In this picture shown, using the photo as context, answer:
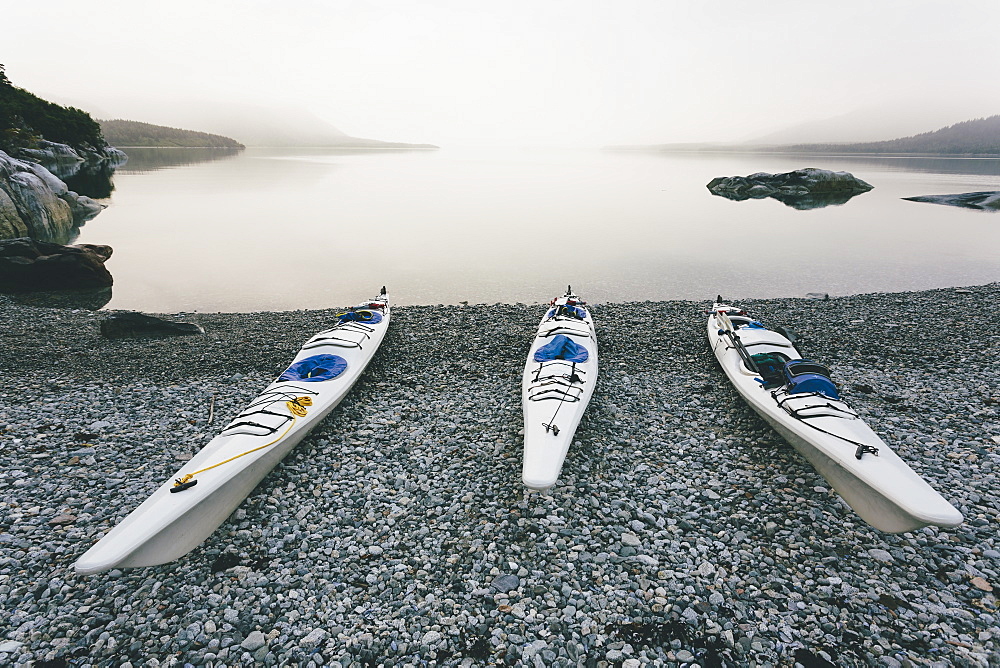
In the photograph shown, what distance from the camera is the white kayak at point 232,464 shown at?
533 centimetres

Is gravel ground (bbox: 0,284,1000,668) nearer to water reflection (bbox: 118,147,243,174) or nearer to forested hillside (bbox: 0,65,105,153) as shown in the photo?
forested hillside (bbox: 0,65,105,153)

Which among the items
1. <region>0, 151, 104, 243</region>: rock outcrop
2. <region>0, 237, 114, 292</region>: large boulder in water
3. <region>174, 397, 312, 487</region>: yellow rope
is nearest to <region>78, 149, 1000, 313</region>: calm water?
<region>0, 237, 114, 292</region>: large boulder in water

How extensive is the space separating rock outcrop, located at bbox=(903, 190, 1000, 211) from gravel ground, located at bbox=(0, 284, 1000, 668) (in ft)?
165

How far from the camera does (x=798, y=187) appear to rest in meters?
56.3

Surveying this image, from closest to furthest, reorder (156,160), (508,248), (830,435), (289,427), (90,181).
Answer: (830,435) → (289,427) → (508,248) → (90,181) → (156,160)

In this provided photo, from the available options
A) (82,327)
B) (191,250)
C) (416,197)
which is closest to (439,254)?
(191,250)

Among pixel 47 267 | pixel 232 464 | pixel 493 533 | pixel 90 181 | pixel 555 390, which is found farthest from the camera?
pixel 90 181

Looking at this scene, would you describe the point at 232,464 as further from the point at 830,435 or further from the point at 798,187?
the point at 798,187

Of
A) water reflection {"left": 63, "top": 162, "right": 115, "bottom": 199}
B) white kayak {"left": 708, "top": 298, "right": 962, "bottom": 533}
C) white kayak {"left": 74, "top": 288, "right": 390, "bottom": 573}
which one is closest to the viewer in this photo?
white kayak {"left": 74, "top": 288, "right": 390, "bottom": 573}

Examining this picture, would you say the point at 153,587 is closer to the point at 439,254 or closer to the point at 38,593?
the point at 38,593

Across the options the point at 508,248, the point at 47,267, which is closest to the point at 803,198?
the point at 508,248

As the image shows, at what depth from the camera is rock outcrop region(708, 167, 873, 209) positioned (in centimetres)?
5538

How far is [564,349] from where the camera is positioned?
996 cm

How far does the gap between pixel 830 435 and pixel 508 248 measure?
24.0 metres
